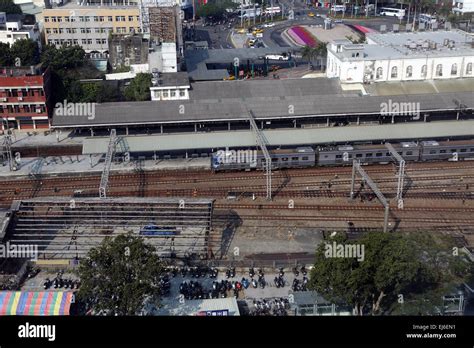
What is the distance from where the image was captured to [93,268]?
2284 centimetres

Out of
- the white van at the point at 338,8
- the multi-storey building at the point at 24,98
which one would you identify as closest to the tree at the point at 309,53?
the multi-storey building at the point at 24,98

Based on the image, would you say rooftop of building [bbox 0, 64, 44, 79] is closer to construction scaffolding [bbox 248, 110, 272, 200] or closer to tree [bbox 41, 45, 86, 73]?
tree [bbox 41, 45, 86, 73]

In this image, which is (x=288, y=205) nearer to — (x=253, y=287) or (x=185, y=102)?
(x=253, y=287)

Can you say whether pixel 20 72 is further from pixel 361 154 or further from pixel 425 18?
pixel 425 18

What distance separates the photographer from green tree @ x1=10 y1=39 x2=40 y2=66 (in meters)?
58.7

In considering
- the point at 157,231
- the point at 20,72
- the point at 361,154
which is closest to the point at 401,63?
the point at 361,154

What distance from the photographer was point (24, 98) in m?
47.0

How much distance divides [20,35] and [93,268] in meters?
52.0

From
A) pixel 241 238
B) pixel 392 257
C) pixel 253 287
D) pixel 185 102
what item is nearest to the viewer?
pixel 392 257

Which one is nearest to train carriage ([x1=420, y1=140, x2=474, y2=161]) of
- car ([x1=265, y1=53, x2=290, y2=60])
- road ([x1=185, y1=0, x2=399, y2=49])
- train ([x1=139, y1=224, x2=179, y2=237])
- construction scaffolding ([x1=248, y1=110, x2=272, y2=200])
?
construction scaffolding ([x1=248, y1=110, x2=272, y2=200])

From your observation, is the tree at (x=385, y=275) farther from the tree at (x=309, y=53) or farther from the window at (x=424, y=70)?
the tree at (x=309, y=53)

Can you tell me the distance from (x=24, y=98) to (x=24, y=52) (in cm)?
1413

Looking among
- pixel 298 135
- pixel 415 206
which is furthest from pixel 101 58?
pixel 415 206

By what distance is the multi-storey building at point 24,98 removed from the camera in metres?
46.4
